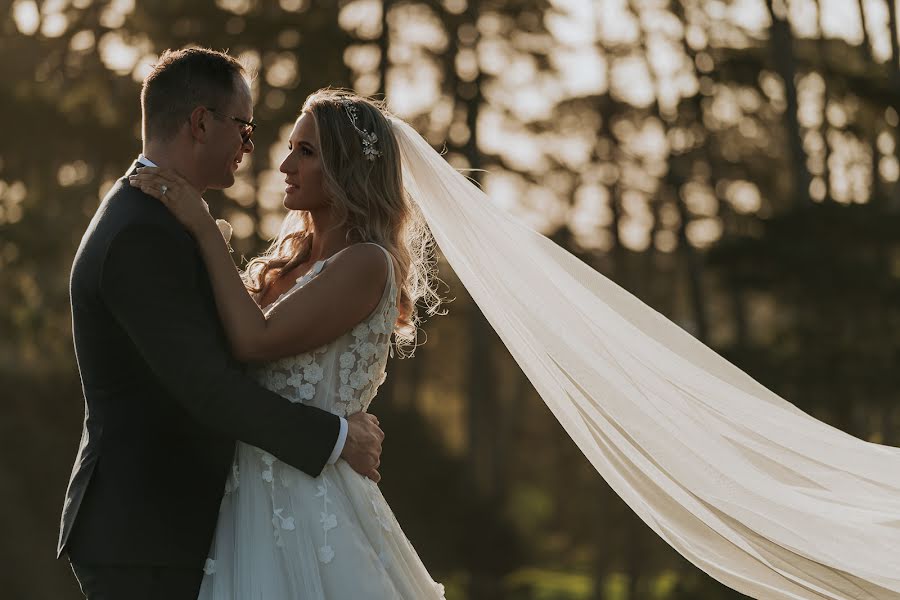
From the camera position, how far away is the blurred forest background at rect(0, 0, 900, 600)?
45.8ft

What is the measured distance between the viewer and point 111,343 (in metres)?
3.49

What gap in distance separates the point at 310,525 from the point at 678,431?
4.27 feet

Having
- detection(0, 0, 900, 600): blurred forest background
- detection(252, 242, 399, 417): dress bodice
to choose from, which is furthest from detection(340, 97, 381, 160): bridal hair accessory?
detection(0, 0, 900, 600): blurred forest background

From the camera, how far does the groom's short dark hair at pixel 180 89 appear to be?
3648mm

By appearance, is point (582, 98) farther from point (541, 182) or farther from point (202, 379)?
point (202, 379)

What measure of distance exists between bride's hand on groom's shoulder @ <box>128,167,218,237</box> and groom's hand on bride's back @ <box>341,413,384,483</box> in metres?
0.70

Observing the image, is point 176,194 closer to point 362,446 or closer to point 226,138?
point 226,138

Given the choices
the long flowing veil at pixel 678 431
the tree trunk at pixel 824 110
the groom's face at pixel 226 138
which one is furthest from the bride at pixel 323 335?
the tree trunk at pixel 824 110

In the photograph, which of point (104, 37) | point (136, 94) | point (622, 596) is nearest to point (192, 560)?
point (136, 94)

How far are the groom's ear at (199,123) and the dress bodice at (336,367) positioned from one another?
0.52 m

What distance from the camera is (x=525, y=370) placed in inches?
168

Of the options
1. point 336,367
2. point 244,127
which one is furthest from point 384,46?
point 336,367

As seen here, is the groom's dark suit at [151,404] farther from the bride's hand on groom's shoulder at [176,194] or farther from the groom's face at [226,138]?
the groom's face at [226,138]

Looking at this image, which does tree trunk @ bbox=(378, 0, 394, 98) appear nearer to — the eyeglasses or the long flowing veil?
the long flowing veil
